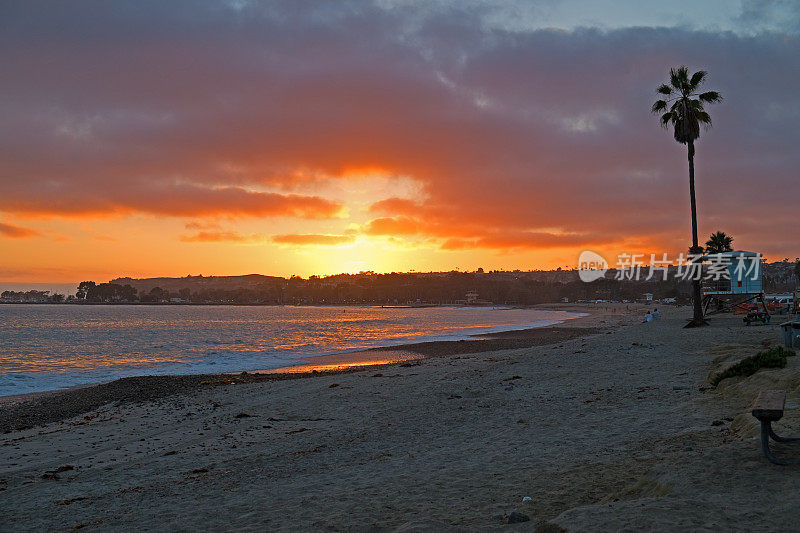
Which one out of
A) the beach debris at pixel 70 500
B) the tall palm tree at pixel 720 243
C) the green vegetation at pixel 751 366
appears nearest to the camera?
the beach debris at pixel 70 500

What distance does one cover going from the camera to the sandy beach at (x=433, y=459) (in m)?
5.20

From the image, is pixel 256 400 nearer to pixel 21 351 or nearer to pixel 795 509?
pixel 795 509

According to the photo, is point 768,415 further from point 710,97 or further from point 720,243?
point 720,243

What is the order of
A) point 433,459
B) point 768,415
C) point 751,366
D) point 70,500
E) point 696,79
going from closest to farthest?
point 768,415 < point 70,500 < point 433,459 < point 751,366 < point 696,79

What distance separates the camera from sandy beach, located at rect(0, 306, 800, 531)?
5.20m

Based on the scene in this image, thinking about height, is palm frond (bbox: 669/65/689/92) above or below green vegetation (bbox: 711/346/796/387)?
above

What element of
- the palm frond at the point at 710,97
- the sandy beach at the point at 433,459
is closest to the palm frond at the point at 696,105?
the palm frond at the point at 710,97

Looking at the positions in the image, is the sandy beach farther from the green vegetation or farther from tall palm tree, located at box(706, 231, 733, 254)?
tall palm tree, located at box(706, 231, 733, 254)

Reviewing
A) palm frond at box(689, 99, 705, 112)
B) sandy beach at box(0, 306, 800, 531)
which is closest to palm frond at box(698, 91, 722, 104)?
palm frond at box(689, 99, 705, 112)

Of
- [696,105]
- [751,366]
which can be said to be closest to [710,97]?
[696,105]

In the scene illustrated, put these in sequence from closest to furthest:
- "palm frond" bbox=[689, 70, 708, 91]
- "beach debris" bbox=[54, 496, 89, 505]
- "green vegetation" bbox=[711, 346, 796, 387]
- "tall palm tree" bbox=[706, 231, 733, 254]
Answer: "beach debris" bbox=[54, 496, 89, 505]
"green vegetation" bbox=[711, 346, 796, 387]
"palm frond" bbox=[689, 70, 708, 91]
"tall palm tree" bbox=[706, 231, 733, 254]

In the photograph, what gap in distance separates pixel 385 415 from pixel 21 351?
3963cm

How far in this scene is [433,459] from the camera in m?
7.90

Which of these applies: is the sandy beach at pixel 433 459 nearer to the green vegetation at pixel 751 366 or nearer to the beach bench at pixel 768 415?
the beach bench at pixel 768 415
